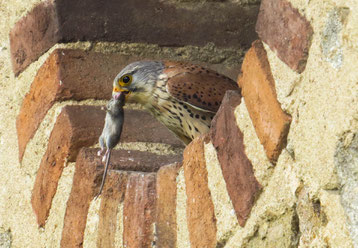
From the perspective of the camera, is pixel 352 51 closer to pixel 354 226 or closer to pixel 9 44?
pixel 354 226

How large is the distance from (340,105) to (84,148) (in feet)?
4.76

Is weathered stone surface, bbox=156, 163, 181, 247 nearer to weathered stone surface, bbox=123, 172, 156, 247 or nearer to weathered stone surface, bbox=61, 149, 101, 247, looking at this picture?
weathered stone surface, bbox=123, 172, 156, 247

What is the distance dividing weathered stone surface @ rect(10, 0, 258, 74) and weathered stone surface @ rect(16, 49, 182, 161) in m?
0.07

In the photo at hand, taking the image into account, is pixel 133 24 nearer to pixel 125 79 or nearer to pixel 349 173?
pixel 125 79

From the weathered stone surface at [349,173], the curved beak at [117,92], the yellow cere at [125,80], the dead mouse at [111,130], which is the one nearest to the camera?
the weathered stone surface at [349,173]

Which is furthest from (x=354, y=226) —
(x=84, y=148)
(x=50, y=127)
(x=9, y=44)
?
(x=9, y=44)

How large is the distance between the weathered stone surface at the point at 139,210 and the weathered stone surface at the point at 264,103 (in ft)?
1.93

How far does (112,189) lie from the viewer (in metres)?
2.52

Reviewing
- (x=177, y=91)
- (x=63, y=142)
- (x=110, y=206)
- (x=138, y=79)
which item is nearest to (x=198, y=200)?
(x=110, y=206)

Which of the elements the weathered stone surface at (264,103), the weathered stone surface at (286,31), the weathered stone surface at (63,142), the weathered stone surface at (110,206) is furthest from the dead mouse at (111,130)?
the weathered stone surface at (286,31)

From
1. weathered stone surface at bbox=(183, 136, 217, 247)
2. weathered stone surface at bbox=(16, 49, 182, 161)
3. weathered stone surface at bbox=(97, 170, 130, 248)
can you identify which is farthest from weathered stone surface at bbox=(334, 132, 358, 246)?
weathered stone surface at bbox=(16, 49, 182, 161)

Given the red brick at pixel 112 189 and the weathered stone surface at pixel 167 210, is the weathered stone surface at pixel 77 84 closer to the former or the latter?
the red brick at pixel 112 189

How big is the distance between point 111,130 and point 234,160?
0.74 metres

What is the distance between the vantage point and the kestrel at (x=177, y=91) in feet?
9.55
